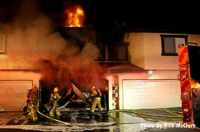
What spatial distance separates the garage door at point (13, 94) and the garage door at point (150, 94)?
6482 millimetres

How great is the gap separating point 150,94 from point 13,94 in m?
8.99

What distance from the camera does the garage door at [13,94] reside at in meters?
13.6

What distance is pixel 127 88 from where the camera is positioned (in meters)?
14.6

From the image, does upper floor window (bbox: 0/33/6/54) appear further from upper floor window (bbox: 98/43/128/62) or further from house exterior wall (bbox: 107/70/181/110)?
house exterior wall (bbox: 107/70/181/110)

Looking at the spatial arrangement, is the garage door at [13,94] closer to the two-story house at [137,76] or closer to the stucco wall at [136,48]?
the two-story house at [137,76]

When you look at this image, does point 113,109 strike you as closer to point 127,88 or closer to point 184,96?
point 127,88

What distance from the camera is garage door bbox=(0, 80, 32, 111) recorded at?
44.7 ft

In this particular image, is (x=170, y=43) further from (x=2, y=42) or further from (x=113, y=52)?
(x=2, y=42)

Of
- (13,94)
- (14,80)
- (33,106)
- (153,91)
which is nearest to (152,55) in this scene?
(153,91)

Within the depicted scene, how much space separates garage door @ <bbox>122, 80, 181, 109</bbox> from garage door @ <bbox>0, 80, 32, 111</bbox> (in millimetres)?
6482

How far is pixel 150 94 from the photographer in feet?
48.5

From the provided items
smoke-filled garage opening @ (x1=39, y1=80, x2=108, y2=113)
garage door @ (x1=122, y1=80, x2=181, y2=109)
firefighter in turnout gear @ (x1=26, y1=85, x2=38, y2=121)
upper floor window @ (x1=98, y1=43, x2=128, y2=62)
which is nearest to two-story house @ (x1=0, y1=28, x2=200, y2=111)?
garage door @ (x1=122, y1=80, x2=181, y2=109)

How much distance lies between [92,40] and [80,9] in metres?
4.16

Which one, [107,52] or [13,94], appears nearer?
[13,94]
